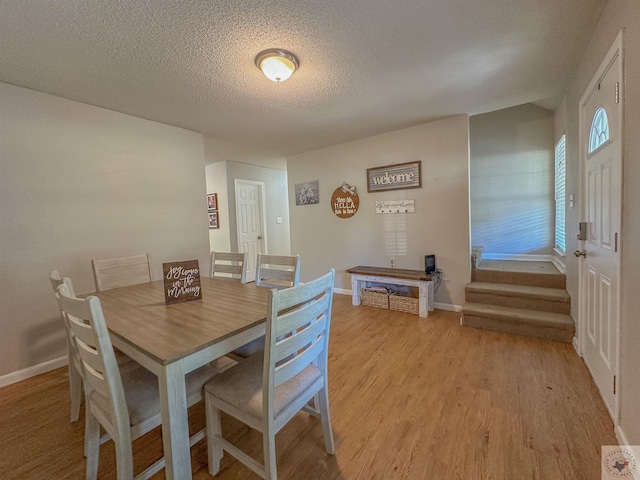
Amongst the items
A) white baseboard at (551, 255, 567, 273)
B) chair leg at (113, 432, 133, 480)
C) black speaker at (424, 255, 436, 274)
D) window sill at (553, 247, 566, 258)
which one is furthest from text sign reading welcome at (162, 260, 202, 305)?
window sill at (553, 247, 566, 258)

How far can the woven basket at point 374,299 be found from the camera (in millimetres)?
3541

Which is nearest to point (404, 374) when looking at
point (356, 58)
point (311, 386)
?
point (311, 386)

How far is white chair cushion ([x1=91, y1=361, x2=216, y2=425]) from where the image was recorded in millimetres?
1098

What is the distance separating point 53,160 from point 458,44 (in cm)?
342

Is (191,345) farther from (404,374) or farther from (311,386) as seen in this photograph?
(404,374)

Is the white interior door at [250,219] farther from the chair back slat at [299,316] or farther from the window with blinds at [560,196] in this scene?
the window with blinds at [560,196]

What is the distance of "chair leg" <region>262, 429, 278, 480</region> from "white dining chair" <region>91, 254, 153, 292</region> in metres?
1.80

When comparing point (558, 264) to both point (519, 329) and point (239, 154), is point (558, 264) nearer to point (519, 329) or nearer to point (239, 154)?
point (519, 329)

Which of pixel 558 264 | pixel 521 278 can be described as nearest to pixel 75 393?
pixel 521 278

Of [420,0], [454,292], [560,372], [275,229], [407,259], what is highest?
[420,0]

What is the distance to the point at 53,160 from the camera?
2.35 m

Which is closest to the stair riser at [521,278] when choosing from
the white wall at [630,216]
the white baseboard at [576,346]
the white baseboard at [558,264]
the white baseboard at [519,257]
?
the white baseboard at [558,264]

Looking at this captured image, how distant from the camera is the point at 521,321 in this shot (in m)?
2.62

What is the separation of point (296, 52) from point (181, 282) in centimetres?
175
